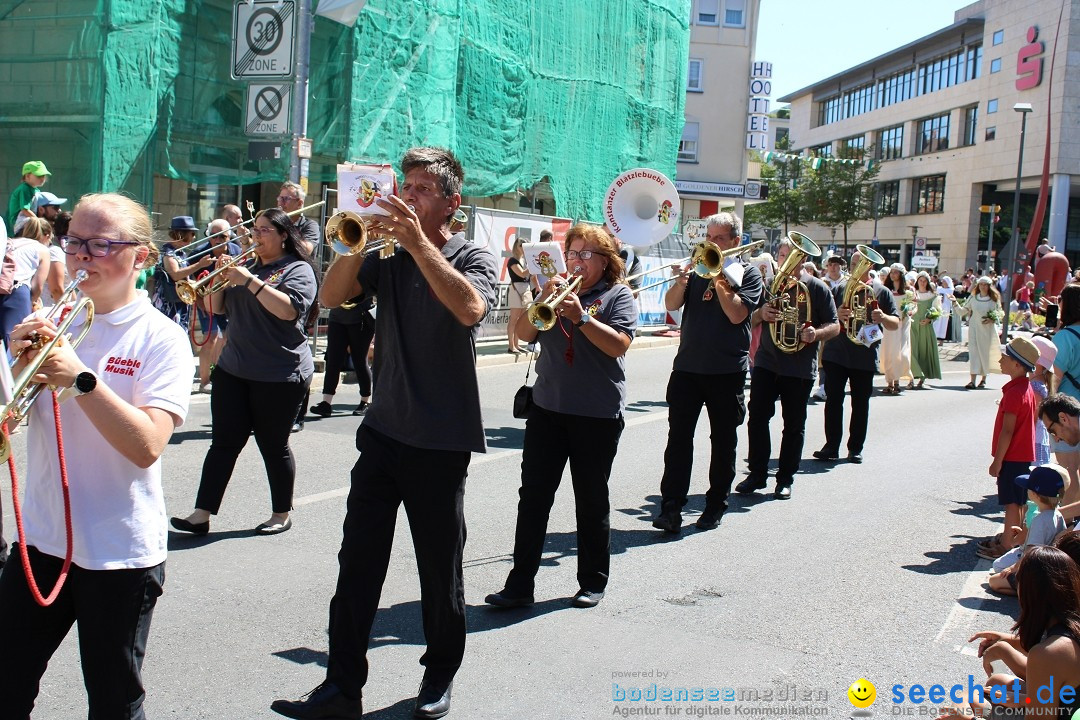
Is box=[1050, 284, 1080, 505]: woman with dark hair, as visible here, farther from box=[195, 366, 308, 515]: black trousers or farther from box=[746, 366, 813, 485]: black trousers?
box=[195, 366, 308, 515]: black trousers

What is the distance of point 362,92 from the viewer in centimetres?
1641

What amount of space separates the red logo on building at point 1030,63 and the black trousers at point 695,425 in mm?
54639

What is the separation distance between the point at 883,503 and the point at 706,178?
3548 cm

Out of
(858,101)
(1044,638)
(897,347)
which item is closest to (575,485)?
(1044,638)

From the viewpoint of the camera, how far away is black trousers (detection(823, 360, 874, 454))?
9609mm

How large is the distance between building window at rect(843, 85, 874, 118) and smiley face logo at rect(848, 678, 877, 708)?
73.4m

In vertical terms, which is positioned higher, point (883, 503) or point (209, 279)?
point (209, 279)

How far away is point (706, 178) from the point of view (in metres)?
42.2

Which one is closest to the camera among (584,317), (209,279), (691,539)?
(584,317)

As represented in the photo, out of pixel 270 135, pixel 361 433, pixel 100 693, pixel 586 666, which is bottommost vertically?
pixel 586 666

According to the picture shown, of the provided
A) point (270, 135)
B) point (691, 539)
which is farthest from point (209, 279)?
point (270, 135)

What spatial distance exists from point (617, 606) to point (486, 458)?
11.9 ft

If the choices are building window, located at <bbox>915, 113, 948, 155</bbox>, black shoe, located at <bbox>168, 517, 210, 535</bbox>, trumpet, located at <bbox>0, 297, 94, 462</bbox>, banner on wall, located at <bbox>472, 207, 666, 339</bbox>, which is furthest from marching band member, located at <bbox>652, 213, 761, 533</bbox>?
building window, located at <bbox>915, 113, 948, 155</bbox>

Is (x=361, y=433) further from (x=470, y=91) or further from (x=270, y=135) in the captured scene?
(x=470, y=91)
